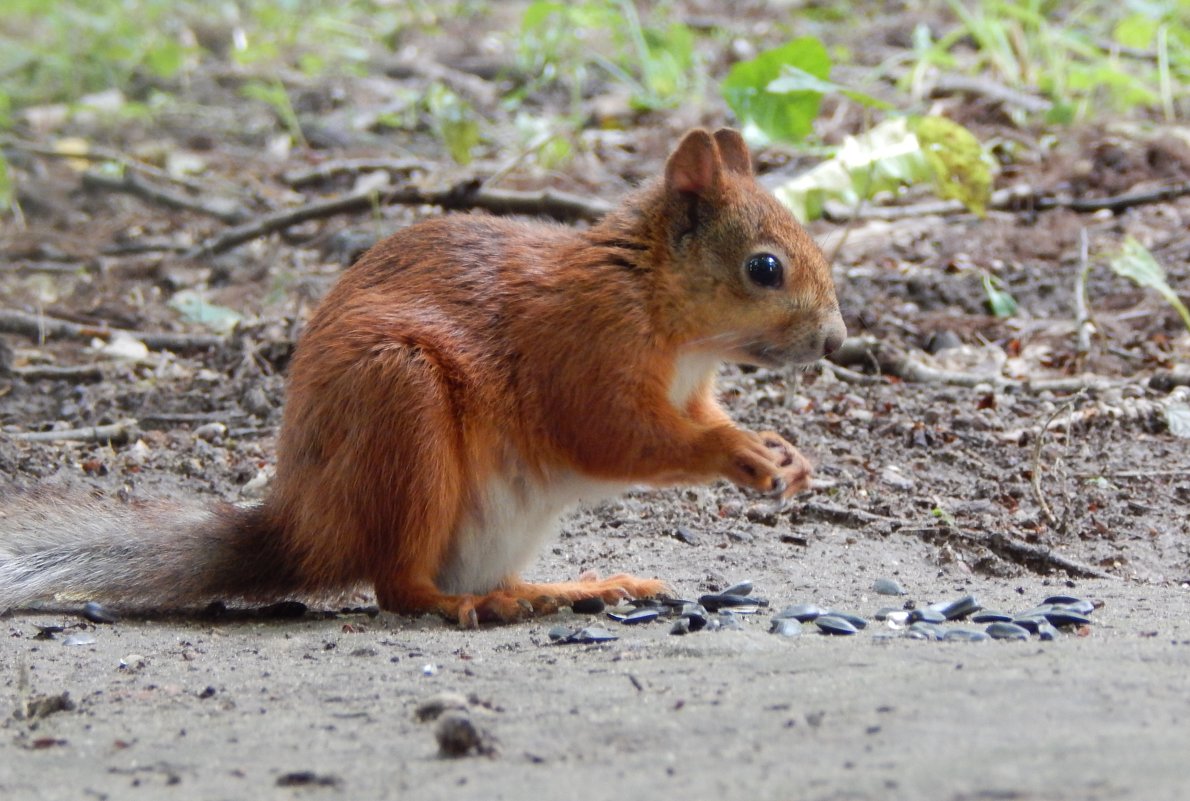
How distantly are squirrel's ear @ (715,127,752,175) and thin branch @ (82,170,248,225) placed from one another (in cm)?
366

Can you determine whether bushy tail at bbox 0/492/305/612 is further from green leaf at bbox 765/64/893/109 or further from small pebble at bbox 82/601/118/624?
green leaf at bbox 765/64/893/109

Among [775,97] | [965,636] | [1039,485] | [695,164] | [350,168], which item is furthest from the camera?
[350,168]

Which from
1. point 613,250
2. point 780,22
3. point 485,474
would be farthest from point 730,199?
point 780,22

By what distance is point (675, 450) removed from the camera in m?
3.35

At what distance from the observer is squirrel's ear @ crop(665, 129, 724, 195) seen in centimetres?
365

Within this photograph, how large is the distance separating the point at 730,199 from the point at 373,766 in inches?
79.8

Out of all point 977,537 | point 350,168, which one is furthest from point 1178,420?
point 350,168

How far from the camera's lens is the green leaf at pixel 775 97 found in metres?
5.62

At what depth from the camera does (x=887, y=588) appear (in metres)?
3.55

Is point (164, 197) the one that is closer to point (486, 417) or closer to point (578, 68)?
point (578, 68)

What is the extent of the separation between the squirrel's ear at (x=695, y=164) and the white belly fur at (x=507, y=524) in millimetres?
831

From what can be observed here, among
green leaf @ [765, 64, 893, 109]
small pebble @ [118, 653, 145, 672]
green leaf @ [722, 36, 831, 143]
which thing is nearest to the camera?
small pebble @ [118, 653, 145, 672]

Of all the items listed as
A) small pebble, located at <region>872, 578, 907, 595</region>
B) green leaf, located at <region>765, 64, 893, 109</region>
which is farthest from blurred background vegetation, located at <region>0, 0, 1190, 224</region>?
small pebble, located at <region>872, 578, 907, 595</region>

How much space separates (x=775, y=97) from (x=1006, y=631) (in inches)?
129
